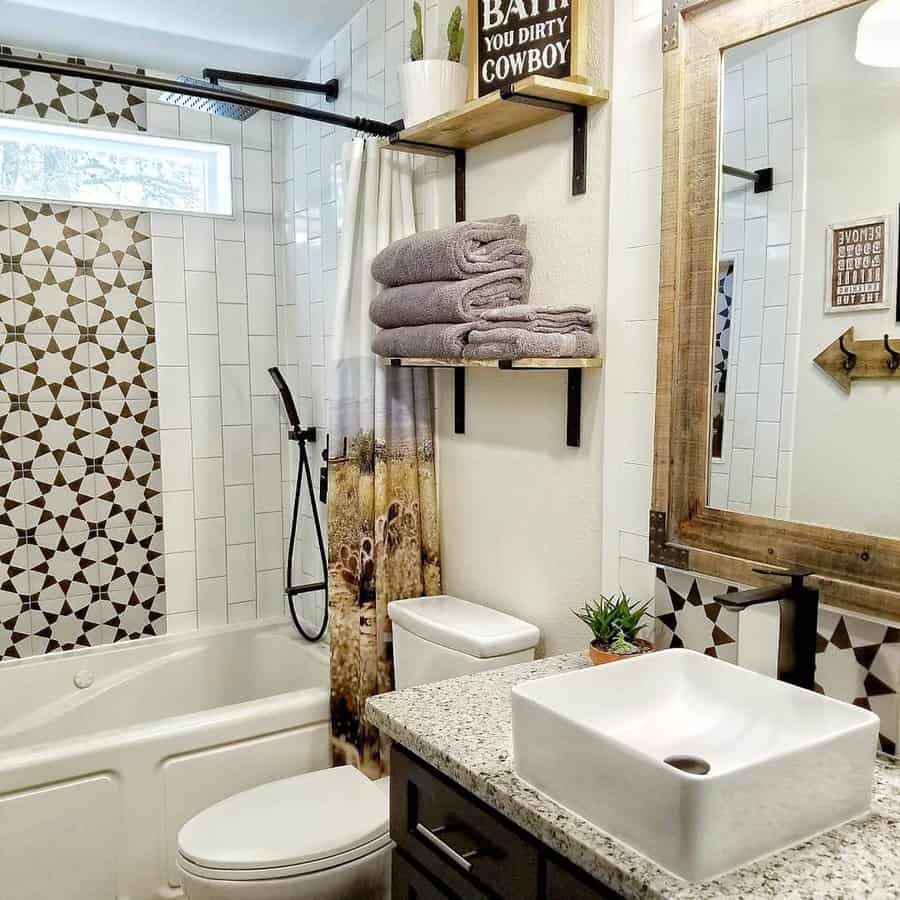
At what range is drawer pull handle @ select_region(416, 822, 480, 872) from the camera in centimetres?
133

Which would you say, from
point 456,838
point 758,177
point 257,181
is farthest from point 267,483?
point 758,177

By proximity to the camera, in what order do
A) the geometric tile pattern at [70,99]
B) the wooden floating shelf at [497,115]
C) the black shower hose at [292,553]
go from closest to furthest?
the wooden floating shelf at [497,115]
the geometric tile pattern at [70,99]
the black shower hose at [292,553]

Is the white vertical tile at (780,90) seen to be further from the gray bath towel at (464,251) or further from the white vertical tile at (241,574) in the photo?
the white vertical tile at (241,574)

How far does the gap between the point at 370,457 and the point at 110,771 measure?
3.36 feet

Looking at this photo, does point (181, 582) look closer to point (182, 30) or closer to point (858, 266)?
point (182, 30)

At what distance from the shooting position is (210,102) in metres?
2.32

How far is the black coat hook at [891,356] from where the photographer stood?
1.29 meters

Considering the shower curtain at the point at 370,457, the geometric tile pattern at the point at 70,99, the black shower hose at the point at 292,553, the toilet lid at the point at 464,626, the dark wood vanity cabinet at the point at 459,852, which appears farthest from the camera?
the black shower hose at the point at 292,553

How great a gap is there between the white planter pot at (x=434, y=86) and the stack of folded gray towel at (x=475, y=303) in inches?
12.4

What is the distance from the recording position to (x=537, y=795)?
3.98 feet

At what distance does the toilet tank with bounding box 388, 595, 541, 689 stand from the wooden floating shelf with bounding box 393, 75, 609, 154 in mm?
1139

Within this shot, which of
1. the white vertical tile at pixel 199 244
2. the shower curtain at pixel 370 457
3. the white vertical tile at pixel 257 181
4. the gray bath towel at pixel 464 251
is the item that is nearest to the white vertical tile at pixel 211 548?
the white vertical tile at pixel 199 244

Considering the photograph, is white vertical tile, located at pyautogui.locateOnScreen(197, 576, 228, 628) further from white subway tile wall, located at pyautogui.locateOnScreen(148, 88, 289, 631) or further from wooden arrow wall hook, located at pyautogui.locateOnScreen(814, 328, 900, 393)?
wooden arrow wall hook, located at pyautogui.locateOnScreen(814, 328, 900, 393)

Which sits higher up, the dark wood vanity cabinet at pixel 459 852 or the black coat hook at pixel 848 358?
the black coat hook at pixel 848 358
